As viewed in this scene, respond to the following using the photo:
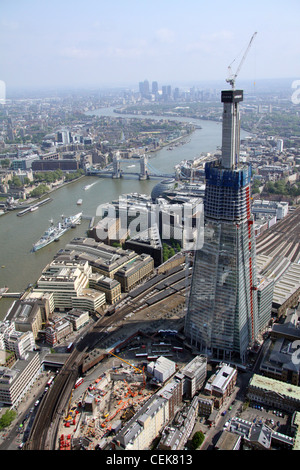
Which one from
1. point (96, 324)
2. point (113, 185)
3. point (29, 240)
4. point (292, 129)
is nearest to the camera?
point (96, 324)

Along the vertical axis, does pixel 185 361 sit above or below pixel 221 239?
below

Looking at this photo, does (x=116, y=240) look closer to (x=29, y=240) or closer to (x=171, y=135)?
(x=29, y=240)

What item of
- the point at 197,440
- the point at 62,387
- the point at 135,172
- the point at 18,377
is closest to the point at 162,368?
the point at 197,440

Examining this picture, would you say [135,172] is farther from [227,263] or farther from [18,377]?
[18,377]

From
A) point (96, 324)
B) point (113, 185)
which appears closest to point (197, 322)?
point (96, 324)

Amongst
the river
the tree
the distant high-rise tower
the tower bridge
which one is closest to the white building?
the distant high-rise tower

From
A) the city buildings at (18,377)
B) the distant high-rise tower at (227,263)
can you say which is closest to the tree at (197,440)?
the distant high-rise tower at (227,263)

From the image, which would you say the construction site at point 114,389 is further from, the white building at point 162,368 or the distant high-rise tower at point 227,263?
the distant high-rise tower at point 227,263

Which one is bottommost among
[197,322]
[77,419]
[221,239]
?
[77,419]

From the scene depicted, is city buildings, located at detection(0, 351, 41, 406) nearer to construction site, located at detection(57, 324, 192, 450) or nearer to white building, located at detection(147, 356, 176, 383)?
construction site, located at detection(57, 324, 192, 450)
